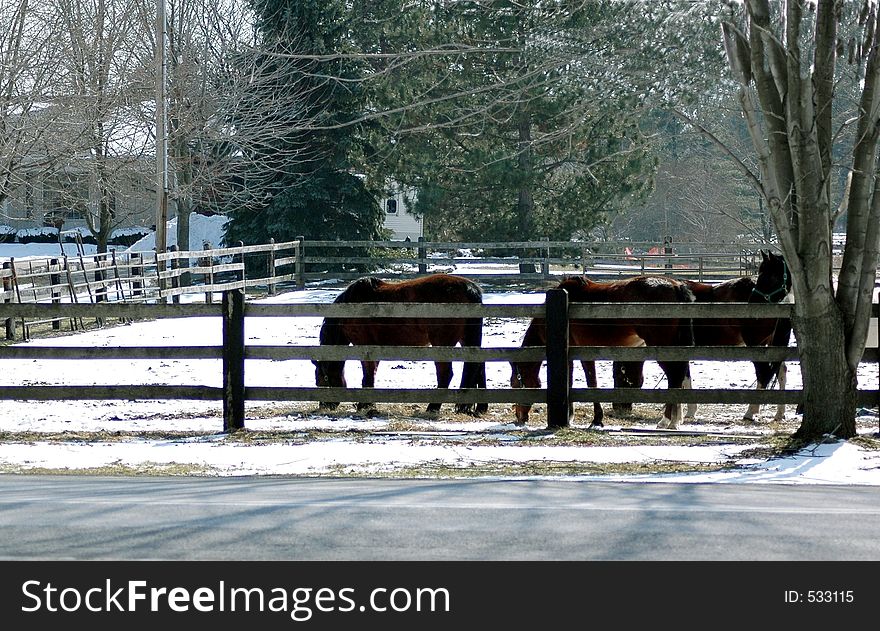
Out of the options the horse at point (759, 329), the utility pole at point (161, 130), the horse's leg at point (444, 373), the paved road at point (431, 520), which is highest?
the utility pole at point (161, 130)

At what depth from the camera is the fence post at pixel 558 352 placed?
11859 millimetres

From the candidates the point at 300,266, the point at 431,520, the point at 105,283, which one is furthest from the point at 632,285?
the point at 300,266

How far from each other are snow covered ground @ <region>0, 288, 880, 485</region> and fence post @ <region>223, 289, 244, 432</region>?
0.29 m

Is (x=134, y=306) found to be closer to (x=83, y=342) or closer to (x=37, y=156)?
(x=83, y=342)

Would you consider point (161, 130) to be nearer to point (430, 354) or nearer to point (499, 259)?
point (499, 259)

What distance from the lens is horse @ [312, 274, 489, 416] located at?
14.3 metres

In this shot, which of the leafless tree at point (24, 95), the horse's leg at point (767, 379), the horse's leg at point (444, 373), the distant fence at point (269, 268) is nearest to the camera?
the horse's leg at point (767, 379)

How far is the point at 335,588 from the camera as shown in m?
5.50

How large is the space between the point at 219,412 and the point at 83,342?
8.24 m

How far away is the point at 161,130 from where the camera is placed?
26750 millimetres

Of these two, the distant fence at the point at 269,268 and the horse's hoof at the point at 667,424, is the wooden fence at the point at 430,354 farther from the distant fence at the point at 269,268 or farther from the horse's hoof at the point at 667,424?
the distant fence at the point at 269,268

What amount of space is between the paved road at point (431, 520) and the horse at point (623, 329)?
4.58m

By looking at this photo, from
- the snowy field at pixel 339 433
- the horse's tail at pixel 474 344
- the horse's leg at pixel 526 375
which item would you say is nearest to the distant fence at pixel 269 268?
the snowy field at pixel 339 433

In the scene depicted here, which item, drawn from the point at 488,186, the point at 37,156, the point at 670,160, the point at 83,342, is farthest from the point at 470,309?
the point at 670,160
